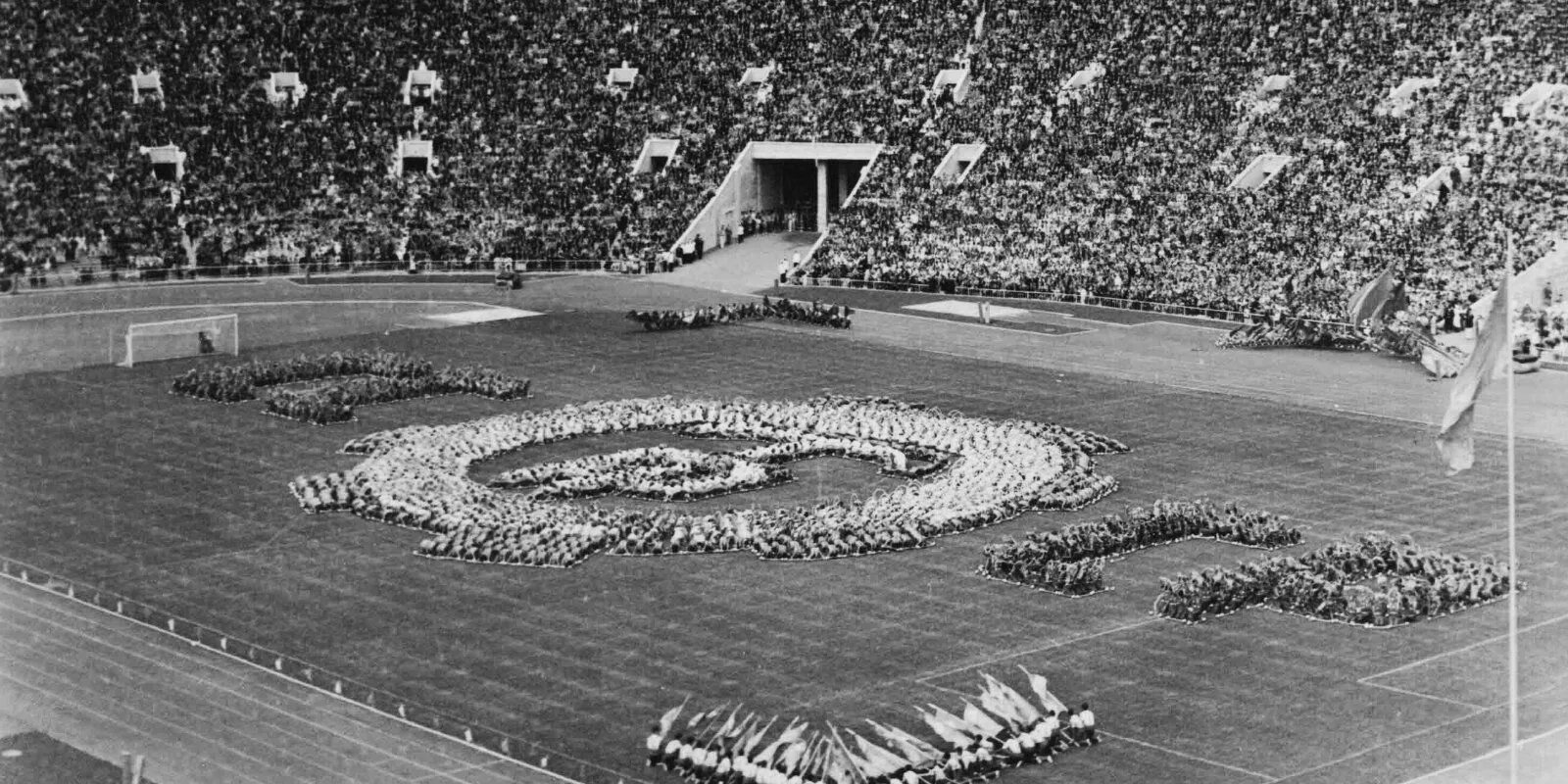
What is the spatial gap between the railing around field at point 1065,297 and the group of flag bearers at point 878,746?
40.6 meters

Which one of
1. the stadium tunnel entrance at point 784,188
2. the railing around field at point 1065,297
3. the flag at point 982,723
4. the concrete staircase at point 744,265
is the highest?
the stadium tunnel entrance at point 784,188

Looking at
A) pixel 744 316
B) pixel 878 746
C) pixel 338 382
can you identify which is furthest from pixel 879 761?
pixel 744 316


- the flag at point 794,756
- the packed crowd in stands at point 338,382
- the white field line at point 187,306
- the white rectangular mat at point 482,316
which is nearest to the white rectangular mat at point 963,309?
the white rectangular mat at point 482,316

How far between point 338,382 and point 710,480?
18.8 m

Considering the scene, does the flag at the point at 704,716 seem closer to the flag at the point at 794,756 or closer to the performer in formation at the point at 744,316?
the flag at the point at 794,756

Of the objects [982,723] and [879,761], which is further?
[982,723]

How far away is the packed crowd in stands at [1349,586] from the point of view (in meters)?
36.9

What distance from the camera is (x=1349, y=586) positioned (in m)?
38.7

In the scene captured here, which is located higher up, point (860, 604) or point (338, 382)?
point (338, 382)

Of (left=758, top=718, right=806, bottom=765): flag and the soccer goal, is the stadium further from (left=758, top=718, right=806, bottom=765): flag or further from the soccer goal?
the soccer goal

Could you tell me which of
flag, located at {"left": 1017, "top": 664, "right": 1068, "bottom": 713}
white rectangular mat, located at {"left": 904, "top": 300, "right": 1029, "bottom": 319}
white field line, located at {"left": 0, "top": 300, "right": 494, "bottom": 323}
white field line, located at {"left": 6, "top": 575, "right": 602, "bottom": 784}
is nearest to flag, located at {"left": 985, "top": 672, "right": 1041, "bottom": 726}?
flag, located at {"left": 1017, "top": 664, "right": 1068, "bottom": 713}

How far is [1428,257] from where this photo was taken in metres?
71.8

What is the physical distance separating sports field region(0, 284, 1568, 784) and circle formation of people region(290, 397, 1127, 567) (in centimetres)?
71

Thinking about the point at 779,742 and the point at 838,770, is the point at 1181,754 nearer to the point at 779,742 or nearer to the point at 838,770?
the point at 838,770
